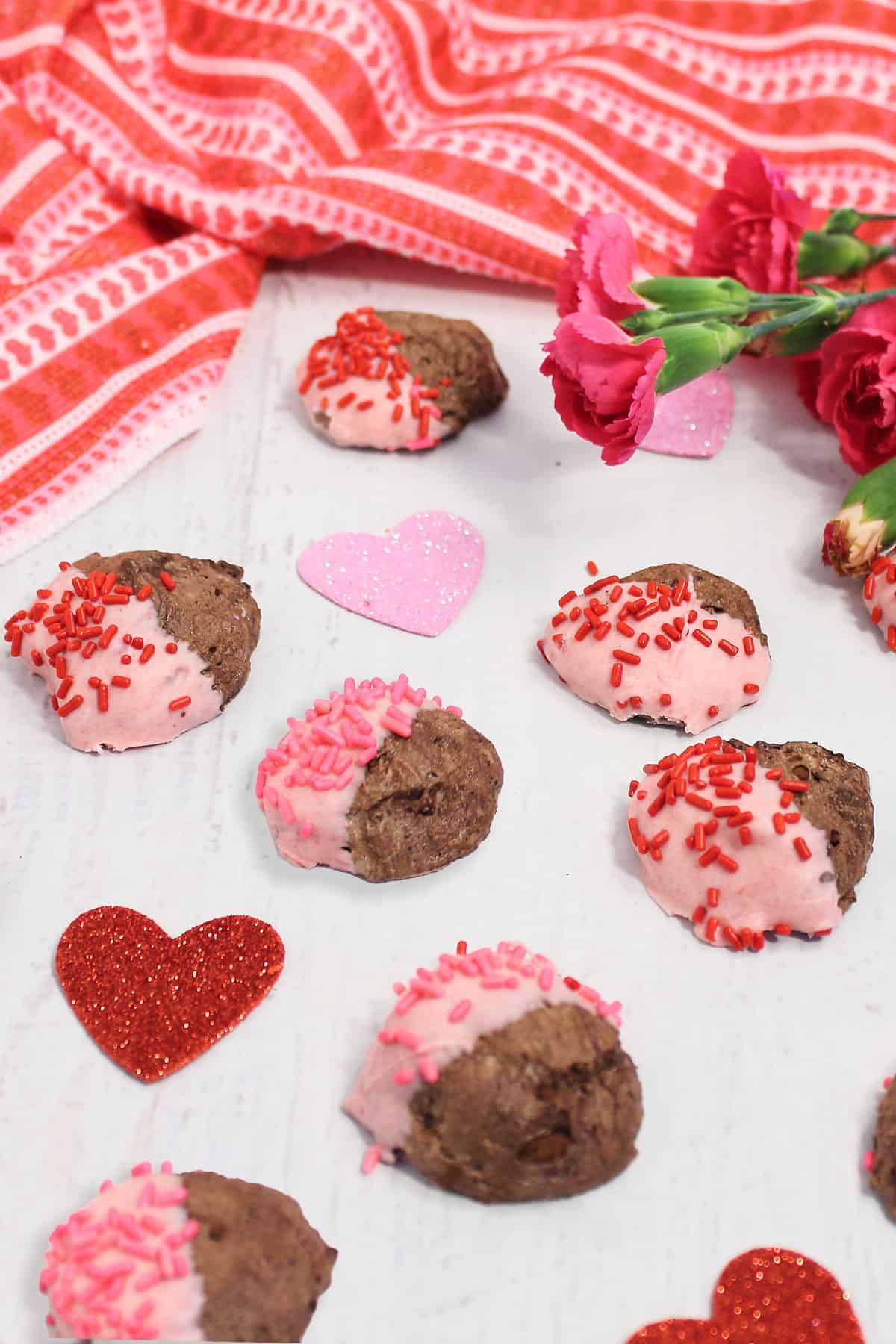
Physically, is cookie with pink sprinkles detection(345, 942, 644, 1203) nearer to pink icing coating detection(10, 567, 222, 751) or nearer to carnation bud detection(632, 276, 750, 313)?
pink icing coating detection(10, 567, 222, 751)

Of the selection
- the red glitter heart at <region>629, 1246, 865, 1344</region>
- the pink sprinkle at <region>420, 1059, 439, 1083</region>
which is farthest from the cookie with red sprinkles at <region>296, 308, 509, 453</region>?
the red glitter heart at <region>629, 1246, 865, 1344</region>

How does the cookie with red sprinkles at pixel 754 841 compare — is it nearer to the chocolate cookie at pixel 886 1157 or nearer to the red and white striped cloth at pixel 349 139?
the chocolate cookie at pixel 886 1157

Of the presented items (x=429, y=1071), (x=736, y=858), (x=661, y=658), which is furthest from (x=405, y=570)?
(x=429, y=1071)

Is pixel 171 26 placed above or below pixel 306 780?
above

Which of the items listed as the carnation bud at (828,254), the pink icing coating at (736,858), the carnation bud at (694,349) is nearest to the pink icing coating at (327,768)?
the pink icing coating at (736,858)

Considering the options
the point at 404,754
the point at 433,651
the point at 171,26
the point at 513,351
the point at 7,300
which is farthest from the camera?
the point at 171,26

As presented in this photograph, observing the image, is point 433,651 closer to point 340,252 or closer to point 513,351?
point 513,351

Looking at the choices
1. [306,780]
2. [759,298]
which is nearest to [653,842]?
[306,780]
